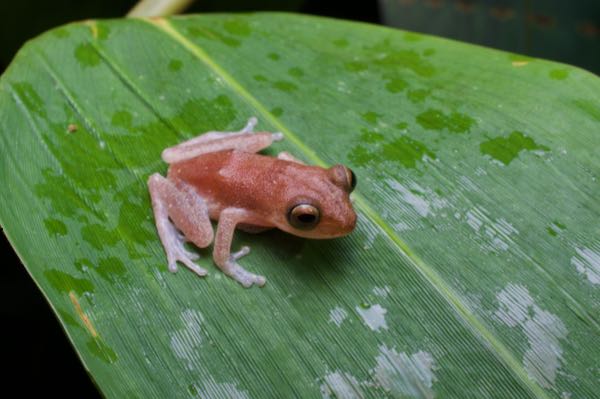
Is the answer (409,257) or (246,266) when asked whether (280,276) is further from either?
(409,257)

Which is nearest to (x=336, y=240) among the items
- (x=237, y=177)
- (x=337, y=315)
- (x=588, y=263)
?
(x=337, y=315)

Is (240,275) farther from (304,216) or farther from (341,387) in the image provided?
(341,387)

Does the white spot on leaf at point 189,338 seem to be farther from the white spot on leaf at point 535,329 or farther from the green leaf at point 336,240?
the white spot on leaf at point 535,329

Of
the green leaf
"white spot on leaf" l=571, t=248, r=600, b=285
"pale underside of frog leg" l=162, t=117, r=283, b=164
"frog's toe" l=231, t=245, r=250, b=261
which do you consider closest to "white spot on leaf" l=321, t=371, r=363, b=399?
the green leaf

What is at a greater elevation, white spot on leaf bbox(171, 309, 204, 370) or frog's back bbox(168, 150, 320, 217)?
frog's back bbox(168, 150, 320, 217)

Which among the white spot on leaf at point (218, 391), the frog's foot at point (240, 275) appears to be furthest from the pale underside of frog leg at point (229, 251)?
the white spot on leaf at point (218, 391)

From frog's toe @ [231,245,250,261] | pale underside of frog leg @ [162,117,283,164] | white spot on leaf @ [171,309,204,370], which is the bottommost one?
frog's toe @ [231,245,250,261]

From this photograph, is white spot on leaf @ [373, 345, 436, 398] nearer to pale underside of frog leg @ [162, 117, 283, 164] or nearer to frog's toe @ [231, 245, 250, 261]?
frog's toe @ [231, 245, 250, 261]

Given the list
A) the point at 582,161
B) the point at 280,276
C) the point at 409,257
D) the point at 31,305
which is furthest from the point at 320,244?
the point at 31,305

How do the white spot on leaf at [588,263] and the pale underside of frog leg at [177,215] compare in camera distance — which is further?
the pale underside of frog leg at [177,215]
